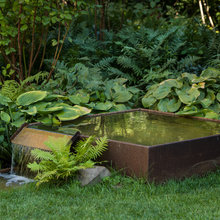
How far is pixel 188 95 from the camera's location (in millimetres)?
6254

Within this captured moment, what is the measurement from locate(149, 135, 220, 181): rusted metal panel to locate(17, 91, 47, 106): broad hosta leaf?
2.02 meters

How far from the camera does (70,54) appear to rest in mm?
8125

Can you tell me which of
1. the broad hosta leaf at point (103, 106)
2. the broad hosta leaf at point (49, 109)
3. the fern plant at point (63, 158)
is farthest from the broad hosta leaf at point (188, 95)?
the fern plant at point (63, 158)

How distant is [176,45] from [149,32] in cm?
64

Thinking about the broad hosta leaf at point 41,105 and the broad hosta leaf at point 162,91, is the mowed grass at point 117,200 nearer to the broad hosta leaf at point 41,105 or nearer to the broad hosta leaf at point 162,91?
the broad hosta leaf at point 41,105

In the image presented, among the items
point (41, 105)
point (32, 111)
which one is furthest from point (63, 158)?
point (41, 105)

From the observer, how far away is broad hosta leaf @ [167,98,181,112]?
621 centimetres

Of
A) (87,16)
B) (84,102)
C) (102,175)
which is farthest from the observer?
(87,16)

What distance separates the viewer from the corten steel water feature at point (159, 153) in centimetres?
398

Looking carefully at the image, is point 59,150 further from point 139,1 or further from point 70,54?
point 139,1

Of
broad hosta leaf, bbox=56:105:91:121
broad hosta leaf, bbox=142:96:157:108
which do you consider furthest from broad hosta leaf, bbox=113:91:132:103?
broad hosta leaf, bbox=56:105:91:121

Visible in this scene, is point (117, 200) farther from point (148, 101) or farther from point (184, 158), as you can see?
point (148, 101)

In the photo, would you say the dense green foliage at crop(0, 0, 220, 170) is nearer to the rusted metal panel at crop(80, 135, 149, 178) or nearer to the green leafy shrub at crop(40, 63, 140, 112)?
the green leafy shrub at crop(40, 63, 140, 112)

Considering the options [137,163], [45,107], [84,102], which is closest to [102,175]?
[137,163]
